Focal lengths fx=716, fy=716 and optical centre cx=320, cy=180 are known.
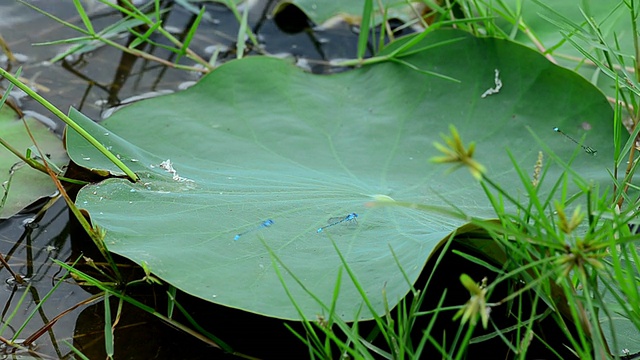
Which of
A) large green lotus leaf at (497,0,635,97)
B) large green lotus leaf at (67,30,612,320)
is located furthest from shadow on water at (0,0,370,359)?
large green lotus leaf at (497,0,635,97)

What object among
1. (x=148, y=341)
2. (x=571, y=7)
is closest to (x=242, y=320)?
(x=148, y=341)

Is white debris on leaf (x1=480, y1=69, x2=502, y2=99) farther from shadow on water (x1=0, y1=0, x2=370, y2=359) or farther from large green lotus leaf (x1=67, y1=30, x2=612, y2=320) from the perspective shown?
Answer: shadow on water (x1=0, y1=0, x2=370, y2=359)

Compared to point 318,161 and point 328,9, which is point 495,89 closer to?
point 318,161

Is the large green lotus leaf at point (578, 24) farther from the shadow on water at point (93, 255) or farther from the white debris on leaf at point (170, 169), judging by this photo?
the white debris on leaf at point (170, 169)

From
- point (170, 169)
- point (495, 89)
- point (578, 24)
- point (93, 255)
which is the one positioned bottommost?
point (93, 255)

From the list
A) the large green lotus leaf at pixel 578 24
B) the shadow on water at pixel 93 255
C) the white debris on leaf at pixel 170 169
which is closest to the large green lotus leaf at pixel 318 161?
the white debris on leaf at pixel 170 169

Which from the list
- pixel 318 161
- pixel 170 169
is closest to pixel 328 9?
pixel 318 161

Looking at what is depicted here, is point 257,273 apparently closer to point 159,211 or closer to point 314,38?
point 159,211
